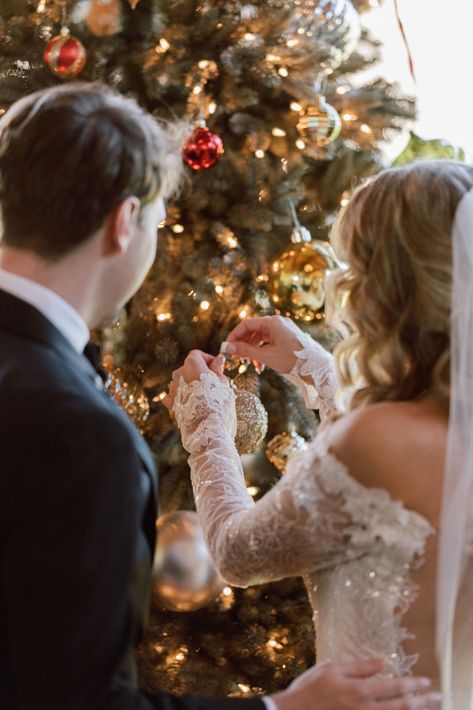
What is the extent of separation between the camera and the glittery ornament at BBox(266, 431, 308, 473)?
3.05 meters

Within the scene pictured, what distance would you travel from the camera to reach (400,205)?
5.18 feet

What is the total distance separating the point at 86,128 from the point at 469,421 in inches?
26.9

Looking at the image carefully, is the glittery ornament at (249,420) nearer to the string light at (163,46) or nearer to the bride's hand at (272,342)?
the bride's hand at (272,342)

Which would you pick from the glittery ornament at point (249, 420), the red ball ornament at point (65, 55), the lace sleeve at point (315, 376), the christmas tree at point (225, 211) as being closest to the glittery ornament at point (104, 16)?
the christmas tree at point (225, 211)

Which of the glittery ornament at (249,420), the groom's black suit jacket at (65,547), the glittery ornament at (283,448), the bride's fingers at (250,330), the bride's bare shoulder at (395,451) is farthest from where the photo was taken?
the glittery ornament at (283,448)

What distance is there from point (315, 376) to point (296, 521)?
0.77 metres

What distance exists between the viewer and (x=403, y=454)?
4.90ft

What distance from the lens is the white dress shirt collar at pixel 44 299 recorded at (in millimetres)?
1303

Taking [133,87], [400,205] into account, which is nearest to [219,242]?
[133,87]

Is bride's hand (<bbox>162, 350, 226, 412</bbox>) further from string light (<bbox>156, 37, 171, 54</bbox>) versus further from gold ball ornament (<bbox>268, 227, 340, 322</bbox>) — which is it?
string light (<bbox>156, 37, 171, 54</bbox>)

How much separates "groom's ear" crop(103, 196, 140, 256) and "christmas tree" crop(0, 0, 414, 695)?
1650 mm

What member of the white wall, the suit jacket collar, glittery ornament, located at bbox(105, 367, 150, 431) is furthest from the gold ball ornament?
the suit jacket collar

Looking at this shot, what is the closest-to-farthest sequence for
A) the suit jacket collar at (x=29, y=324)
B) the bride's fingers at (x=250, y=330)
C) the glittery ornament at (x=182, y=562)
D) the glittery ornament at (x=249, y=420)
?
the suit jacket collar at (x=29, y=324) < the bride's fingers at (x=250, y=330) < the glittery ornament at (x=249, y=420) < the glittery ornament at (x=182, y=562)

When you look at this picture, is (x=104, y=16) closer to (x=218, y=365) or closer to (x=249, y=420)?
(x=249, y=420)
